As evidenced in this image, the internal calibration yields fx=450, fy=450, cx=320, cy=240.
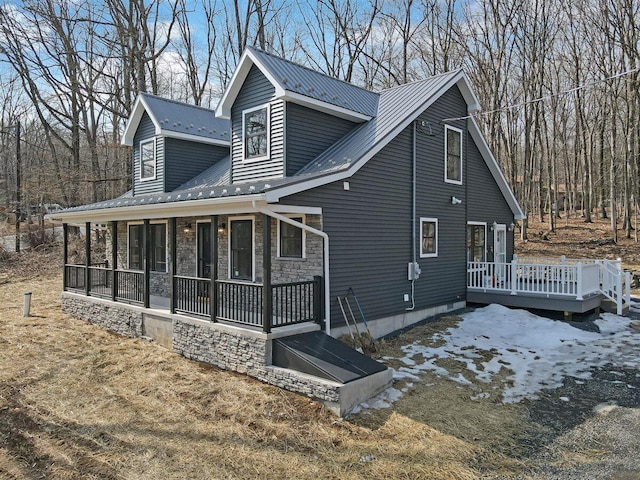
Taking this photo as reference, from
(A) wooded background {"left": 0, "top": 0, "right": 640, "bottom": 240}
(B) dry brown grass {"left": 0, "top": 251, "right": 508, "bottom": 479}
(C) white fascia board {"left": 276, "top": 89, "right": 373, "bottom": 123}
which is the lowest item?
(B) dry brown grass {"left": 0, "top": 251, "right": 508, "bottom": 479}

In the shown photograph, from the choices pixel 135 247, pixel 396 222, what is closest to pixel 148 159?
pixel 135 247

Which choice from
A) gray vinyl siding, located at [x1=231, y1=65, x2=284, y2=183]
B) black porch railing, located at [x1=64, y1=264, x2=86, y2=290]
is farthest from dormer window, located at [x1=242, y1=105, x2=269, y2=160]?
black porch railing, located at [x1=64, y1=264, x2=86, y2=290]

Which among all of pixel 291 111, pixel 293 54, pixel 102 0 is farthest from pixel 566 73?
pixel 102 0

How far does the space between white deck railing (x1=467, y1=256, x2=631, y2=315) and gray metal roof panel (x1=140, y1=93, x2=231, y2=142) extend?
29.1 ft

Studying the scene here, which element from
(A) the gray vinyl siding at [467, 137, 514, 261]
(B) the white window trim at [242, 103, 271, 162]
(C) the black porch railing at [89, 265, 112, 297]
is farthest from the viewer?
(A) the gray vinyl siding at [467, 137, 514, 261]

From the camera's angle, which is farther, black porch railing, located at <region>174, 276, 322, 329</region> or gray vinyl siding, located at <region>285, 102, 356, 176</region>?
gray vinyl siding, located at <region>285, 102, 356, 176</region>

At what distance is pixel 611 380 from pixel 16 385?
9.77 meters

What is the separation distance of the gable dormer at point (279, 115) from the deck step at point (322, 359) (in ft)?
12.7

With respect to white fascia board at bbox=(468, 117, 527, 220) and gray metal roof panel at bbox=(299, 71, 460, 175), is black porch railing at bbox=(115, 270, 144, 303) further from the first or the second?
white fascia board at bbox=(468, 117, 527, 220)

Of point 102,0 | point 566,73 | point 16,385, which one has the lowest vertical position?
point 16,385

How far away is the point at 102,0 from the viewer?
2197 centimetres

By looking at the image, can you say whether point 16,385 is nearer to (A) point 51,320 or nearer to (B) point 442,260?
(A) point 51,320

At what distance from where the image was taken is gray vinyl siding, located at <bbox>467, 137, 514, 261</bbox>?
13609mm

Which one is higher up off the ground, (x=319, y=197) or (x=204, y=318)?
(x=319, y=197)
